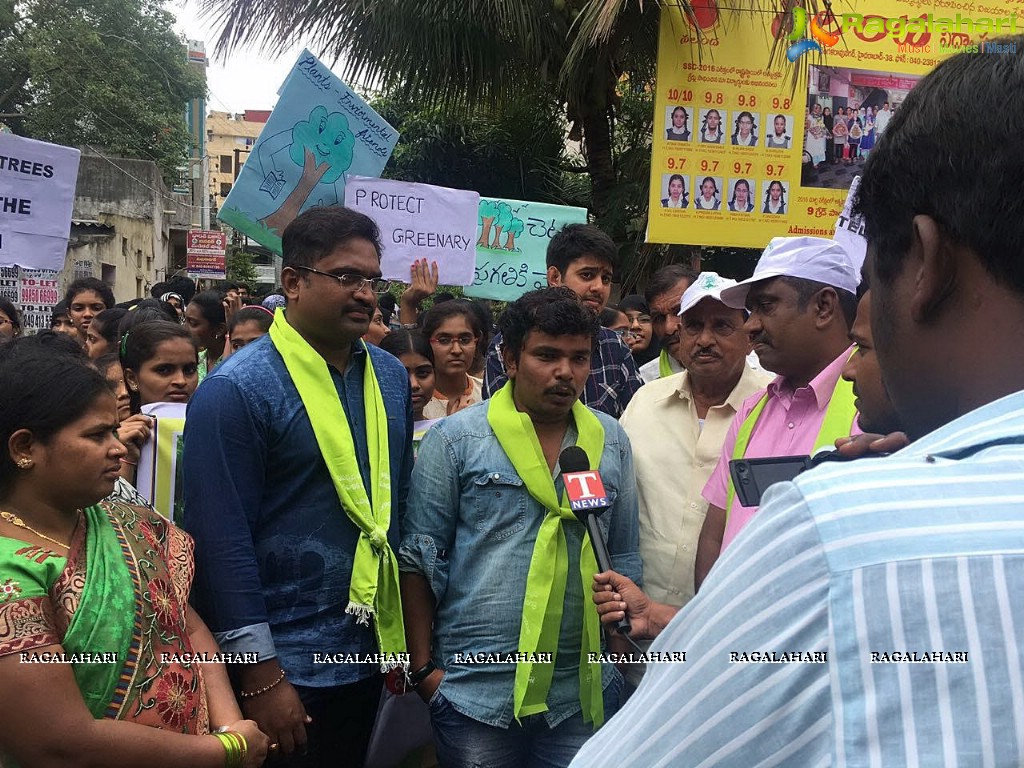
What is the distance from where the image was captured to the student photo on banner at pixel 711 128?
23.4 feet

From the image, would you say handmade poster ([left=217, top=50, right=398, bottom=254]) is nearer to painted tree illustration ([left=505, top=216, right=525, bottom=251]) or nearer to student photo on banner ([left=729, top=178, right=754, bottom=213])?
painted tree illustration ([left=505, top=216, right=525, bottom=251])

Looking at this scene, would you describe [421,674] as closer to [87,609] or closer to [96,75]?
[87,609]

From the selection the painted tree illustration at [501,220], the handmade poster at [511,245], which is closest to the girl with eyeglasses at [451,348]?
the handmade poster at [511,245]

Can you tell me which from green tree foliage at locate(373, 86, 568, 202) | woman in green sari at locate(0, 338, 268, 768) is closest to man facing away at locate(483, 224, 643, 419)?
woman in green sari at locate(0, 338, 268, 768)

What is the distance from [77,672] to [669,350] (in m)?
3.35

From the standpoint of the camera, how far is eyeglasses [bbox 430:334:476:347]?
14.6 ft

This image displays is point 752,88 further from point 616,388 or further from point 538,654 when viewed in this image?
point 538,654

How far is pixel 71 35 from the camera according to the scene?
84.6ft

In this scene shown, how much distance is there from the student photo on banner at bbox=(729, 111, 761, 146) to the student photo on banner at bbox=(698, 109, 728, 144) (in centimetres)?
10

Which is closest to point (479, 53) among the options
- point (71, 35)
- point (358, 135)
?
point (358, 135)

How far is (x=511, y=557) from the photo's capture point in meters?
2.59

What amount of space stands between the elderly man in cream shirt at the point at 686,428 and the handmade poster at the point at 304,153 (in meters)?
2.21

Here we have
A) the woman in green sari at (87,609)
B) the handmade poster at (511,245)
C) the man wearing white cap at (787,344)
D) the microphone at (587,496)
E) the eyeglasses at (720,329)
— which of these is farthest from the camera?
the handmade poster at (511,245)

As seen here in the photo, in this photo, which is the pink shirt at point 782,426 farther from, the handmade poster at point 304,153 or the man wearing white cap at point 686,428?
the handmade poster at point 304,153
